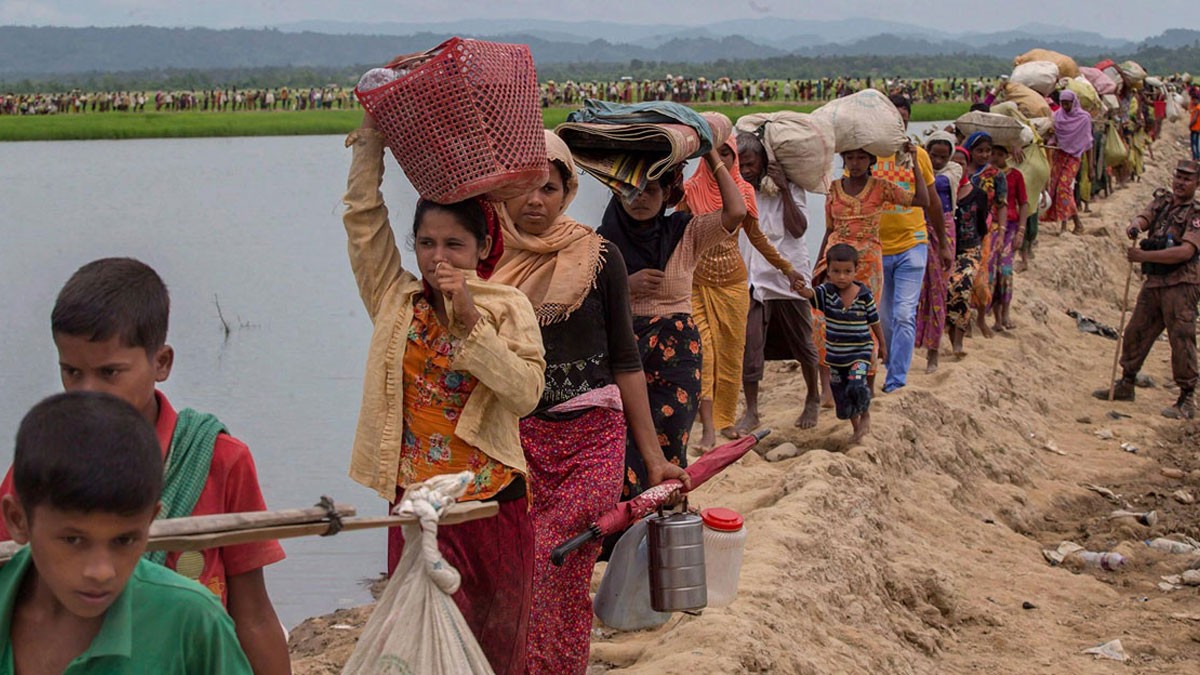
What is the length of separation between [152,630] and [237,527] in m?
0.28

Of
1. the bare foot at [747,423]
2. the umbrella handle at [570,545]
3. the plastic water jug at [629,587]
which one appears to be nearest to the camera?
the umbrella handle at [570,545]

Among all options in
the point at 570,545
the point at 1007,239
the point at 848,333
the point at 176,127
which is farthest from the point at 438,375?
the point at 176,127

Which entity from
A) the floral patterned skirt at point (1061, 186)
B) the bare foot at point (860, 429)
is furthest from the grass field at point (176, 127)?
the bare foot at point (860, 429)

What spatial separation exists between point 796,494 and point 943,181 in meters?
4.12

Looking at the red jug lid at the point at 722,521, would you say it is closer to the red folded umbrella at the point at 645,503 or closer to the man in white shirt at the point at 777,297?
Answer: the red folded umbrella at the point at 645,503

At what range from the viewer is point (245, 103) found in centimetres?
7994

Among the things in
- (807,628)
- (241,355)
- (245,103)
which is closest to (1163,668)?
(807,628)

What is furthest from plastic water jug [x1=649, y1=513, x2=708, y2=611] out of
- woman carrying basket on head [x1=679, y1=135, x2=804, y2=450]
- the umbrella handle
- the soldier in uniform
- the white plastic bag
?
the soldier in uniform

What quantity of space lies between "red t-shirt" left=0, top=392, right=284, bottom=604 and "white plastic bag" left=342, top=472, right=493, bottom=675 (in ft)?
1.05

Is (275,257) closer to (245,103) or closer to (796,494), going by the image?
(796,494)

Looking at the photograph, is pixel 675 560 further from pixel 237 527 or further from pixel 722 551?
pixel 237 527

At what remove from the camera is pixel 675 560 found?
14.4 feet

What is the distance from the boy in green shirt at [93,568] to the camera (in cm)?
188

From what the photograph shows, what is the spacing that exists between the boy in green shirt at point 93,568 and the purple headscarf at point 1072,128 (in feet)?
51.4
